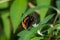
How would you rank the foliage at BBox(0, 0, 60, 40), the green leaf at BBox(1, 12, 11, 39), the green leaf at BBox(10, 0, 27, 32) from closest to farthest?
1. the foliage at BBox(0, 0, 60, 40)
2. the green leaf at BBox(10, 0, 27, 32)
3. the green leaf at BBox(1, 12, 11, 39)

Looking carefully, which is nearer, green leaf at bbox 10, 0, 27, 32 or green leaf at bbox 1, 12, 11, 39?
green leaf at bbox 10, 0, 27, 32

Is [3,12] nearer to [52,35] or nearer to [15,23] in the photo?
[15,23]

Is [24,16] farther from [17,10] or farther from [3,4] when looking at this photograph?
[3,4]

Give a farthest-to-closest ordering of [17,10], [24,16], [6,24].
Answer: [6,24], [17,10], [24,16]

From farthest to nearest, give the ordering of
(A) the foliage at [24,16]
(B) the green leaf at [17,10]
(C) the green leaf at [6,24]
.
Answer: (C) the green leaf at [6,24] < (B) the green leaf at [17,10] < (A) the foliage at [24,16]

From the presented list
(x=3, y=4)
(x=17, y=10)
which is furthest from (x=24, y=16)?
(x=3, y=4)

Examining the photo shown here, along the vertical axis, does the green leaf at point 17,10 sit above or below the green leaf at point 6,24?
above

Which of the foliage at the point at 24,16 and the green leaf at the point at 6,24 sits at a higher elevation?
the foliage at the point at 24,16

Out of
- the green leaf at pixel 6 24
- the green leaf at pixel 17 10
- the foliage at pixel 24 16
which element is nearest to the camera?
the foliage at pixel 24 16

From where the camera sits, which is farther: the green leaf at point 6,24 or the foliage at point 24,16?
the green leaf at point 6,24
